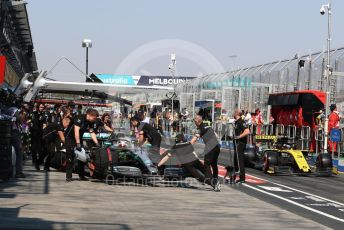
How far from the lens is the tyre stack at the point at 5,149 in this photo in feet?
42.5

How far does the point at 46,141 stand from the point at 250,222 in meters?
9.10

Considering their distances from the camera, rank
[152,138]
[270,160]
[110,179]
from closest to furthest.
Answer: [110,179] < [152,138] < [270,160]

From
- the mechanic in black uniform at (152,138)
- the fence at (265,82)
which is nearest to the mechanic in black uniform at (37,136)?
the mechanic in black uniform at (152,138)

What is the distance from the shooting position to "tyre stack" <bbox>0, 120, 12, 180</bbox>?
13.0 m

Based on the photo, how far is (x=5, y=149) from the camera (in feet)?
42.6

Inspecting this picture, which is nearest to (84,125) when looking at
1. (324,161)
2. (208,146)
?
(208,146)

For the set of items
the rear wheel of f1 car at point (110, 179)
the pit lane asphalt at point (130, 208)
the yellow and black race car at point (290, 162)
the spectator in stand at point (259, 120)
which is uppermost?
the spectator in stand at point (259, 120)

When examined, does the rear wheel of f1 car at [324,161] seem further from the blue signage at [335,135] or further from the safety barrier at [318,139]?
the safety barrier at [318,139]

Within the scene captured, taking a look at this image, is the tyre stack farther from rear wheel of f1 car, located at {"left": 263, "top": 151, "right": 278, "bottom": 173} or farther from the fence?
the fence

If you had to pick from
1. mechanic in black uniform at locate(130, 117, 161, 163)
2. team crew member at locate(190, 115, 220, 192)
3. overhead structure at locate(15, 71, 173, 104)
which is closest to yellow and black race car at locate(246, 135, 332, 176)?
mechanic in black uniform at locate(130, 117, 161, 163)

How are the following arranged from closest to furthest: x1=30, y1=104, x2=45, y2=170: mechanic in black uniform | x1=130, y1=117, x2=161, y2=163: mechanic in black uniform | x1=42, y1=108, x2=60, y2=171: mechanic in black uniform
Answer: x1=130, y1=117, x2=161, y2=163: mechanic in black uniform → x1=42, y1=108, x2=60, y2=171: mechanic in black uniform → x1=30, y1=104, x2=45, y2=170: mechanic in black uniform

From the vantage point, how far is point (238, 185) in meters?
15.5

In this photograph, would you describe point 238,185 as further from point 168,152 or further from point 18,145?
point 18,145

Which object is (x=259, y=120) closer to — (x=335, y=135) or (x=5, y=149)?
(x=335, y=135)
